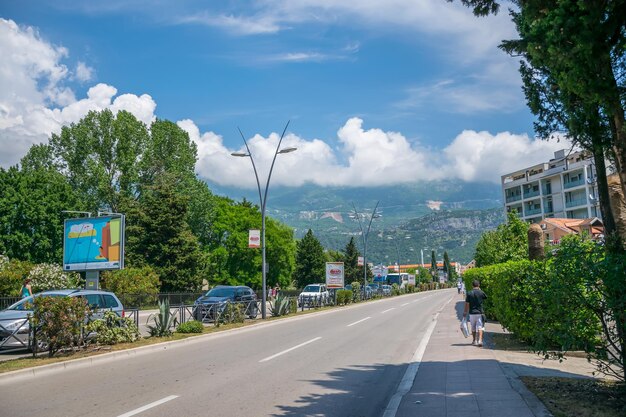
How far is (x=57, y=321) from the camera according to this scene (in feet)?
40.7

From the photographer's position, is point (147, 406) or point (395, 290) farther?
point (395, 290)

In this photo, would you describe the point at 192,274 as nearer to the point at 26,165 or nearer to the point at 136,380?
the point at 26,165

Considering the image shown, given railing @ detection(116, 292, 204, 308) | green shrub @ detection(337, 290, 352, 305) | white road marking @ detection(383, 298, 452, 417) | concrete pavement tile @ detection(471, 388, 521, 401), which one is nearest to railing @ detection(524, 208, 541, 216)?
green shrub @ detection(337, 290, 352, 305)

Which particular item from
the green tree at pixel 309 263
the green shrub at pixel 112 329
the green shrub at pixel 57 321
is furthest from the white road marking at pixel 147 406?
the green tree at pixel 309 263

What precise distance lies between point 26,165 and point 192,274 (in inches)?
966

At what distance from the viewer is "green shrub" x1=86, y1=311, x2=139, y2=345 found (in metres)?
Answer: 13.8

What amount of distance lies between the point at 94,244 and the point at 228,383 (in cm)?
2029

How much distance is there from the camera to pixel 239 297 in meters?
26.3

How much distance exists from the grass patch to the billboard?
73.4ft

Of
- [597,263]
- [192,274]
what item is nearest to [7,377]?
[597,263]

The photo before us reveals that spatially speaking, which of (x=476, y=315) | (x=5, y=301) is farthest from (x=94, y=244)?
(x=476, y=315)

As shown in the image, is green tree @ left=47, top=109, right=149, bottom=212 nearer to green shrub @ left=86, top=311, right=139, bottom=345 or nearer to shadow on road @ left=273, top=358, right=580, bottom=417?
green shrub @ left=86, top=311, right=139, bottom=345

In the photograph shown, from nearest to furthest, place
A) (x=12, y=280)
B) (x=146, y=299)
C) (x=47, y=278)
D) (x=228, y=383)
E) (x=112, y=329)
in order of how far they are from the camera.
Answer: (x=228, y=383)
(x=112, y=329)
(x=12, y=280)
(x=47, y=278)
(x=146, y=299)

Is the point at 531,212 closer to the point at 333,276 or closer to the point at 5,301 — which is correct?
the point at 333,276
